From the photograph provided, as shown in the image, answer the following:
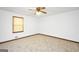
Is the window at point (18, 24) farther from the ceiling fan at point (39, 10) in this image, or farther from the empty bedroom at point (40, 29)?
the ceiling fan at point (39, 10)

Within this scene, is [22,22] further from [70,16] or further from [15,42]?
[70,16]

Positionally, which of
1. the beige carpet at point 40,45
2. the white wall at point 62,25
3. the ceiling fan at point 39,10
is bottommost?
the beige carpet at point 40,45

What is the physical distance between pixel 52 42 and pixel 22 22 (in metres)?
0.47

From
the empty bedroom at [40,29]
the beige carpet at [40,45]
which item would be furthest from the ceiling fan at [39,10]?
the beige carpet at [40,45]

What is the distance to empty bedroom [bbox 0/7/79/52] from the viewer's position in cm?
123

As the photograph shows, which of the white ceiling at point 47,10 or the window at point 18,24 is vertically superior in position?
the white ceiling at point 47,10

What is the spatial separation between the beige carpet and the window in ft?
0.44

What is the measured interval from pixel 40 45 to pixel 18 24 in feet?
1.27

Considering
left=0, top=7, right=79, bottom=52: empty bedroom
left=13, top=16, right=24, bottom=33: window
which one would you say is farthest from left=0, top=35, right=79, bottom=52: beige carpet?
left=13, top=16, right=24, bottom=33: window

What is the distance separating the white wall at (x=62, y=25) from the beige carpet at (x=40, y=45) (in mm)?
75

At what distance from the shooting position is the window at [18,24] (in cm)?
126
